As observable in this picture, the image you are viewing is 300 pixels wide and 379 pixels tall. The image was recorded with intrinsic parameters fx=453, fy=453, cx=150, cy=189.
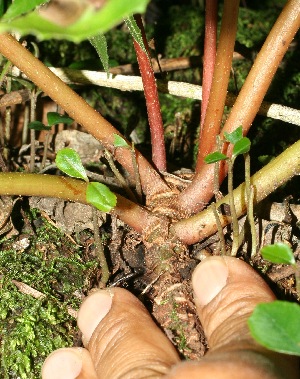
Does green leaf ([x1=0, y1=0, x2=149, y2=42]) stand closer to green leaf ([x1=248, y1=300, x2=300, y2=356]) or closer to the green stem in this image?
green leaf ([x1=248, y1=300, x2=300, y2=356])

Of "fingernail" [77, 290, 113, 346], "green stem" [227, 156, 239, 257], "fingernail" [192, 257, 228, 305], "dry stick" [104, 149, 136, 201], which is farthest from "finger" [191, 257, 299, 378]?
"dry stick" [104, 149, 136, 201]

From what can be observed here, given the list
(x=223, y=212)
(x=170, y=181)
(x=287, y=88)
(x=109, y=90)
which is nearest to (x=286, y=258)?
(x=223, y=212)

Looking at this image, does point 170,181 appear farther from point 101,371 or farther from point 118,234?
point 101,371

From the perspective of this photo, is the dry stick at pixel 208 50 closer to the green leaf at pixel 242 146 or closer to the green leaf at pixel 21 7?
the green leaf at pixel 242 146

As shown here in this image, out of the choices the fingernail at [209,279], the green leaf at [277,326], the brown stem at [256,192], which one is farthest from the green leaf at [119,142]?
the green leaf at [277,326]

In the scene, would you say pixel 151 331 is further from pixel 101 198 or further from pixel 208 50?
pixel 208 50
